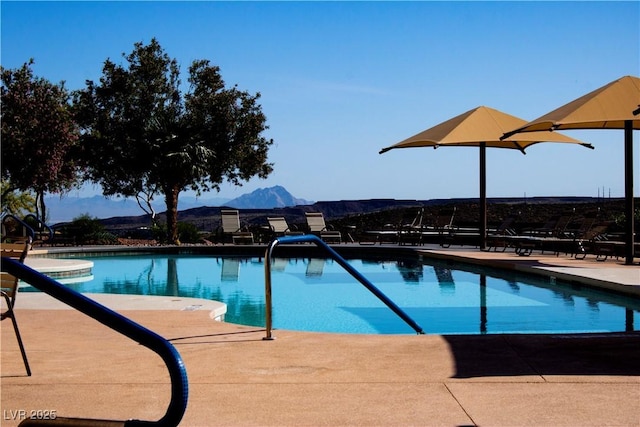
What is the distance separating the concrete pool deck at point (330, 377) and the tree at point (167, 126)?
14.4 meters

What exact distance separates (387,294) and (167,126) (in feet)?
37.4

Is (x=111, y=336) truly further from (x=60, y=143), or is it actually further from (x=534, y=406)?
(x=60, y=143)

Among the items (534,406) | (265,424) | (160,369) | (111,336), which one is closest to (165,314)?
(111,336)

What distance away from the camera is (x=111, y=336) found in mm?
5594

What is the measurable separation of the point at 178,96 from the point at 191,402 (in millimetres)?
19179

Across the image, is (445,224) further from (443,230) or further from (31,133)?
(31,133)

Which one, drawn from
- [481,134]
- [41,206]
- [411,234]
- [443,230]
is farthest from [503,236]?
[41,206]

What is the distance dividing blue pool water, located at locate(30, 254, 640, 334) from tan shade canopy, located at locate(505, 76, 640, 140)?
230 centimetres

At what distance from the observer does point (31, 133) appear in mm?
19969

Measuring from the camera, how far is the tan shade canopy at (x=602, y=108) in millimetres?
10211

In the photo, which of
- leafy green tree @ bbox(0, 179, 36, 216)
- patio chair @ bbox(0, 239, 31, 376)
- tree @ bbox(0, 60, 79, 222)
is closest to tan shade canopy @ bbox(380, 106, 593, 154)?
tree @ bbox(0, 60, 79, 222)

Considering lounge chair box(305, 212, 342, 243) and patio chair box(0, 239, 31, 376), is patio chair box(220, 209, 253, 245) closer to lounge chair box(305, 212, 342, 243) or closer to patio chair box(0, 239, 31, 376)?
lounge chair box(305, 212, 342, 243)

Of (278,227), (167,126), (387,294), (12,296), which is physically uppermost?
(167,126)

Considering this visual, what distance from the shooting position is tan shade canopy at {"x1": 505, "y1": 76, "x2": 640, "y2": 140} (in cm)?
1021
